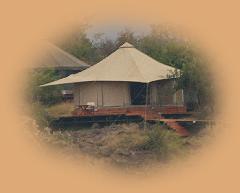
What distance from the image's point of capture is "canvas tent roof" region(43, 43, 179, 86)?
29984mm

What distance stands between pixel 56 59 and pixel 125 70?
9.51 metres

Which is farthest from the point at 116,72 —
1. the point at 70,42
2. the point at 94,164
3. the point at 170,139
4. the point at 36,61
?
the point at 70,42

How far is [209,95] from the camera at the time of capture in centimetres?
2691

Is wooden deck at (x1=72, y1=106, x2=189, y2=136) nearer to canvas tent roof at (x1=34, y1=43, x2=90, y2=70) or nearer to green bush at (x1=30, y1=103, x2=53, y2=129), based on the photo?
green bush at (x1=30, y1=103, x2=53, y2=129)

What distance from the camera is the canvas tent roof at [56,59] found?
37875 millimetres

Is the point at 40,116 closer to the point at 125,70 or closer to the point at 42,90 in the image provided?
the point at 42,90

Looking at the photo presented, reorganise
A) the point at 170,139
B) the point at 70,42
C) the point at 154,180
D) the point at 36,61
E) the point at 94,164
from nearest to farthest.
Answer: the point at 154,180 → the point at 94,164 → the point at 170,139 → the point at 36,61 → the point at 70,42

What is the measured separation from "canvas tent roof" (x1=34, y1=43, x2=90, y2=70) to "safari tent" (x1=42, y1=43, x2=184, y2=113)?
6254 millimetres

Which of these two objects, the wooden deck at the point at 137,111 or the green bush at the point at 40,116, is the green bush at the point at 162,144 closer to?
the green bush at the point at 40,116

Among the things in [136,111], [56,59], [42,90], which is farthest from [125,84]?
[56,59]

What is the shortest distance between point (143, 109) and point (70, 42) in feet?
76.8

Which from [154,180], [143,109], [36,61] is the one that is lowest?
[154,180]

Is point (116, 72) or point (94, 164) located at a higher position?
point (116, 72)

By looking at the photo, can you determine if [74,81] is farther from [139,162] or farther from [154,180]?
[154,180]
